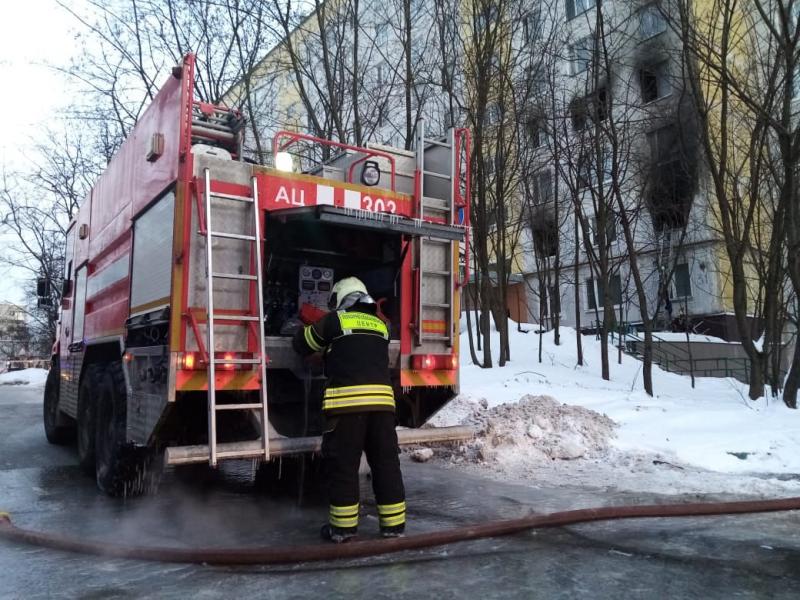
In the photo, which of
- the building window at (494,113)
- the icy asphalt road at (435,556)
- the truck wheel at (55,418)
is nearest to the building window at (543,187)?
the building window at (494,113)

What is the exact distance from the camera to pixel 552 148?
13.4m

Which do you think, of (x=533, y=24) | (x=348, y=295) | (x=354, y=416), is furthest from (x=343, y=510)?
(x=533, y=24)

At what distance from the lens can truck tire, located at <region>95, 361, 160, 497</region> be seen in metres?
5.31

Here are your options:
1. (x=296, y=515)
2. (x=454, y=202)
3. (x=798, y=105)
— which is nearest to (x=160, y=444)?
(x=296, y=515)

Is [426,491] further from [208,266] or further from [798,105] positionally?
[798,105]

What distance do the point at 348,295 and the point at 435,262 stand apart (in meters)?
1.38

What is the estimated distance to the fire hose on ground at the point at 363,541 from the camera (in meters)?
3.57

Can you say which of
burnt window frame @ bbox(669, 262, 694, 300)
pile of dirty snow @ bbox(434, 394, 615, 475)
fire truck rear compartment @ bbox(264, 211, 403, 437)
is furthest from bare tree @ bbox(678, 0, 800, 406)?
burnt window frame @ bbox(669, 262, 694, 300)

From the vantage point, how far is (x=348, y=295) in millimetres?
4488

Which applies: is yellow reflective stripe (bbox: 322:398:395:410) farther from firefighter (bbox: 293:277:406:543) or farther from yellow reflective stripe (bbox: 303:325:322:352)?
yellow reflective stripe (bbox: 303:325:322:352)

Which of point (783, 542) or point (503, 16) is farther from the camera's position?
point (503, 16)

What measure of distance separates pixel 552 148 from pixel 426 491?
965 cm

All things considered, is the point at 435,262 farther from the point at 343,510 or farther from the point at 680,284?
the point at 680,284

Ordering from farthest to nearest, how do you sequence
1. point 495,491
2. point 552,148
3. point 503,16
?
point 552,148 < point 503,16 < point 495,491
